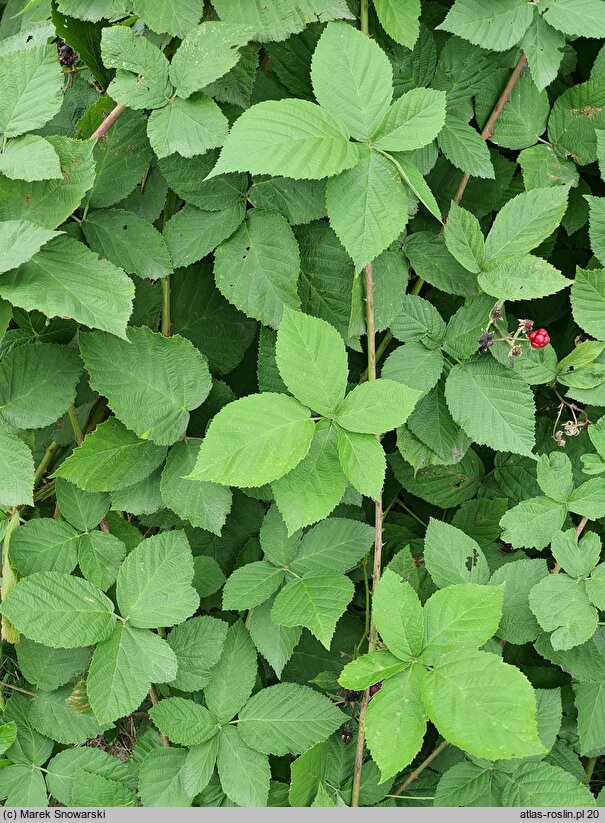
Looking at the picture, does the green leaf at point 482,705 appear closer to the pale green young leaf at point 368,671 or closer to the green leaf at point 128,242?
the pale green young leaf at point 368,671

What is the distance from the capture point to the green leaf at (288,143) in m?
1.02

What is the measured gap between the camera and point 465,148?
50.3 inches

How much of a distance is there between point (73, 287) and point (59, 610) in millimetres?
566

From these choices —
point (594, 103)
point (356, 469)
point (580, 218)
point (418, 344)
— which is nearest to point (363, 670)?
point (356, 469)

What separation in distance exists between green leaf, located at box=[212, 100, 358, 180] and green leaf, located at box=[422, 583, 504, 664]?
691 mm

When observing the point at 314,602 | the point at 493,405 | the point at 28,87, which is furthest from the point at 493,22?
the point at 314,602

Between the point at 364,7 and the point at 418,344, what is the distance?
1.90ft

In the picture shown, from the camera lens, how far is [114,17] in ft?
3.80

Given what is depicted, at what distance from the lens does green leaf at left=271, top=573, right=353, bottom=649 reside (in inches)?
48.3

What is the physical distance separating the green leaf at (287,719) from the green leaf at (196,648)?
11cm

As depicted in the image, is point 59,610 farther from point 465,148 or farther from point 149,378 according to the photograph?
point 465,148

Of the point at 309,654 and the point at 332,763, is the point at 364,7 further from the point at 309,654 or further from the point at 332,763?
the point at 332,763

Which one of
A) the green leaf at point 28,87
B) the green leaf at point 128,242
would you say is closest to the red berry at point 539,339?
the green leaf at point 128,242

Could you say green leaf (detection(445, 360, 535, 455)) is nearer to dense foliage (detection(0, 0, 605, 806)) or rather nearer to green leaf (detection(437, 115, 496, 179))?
dense foliage (detection(0, 0, 605, 806))
